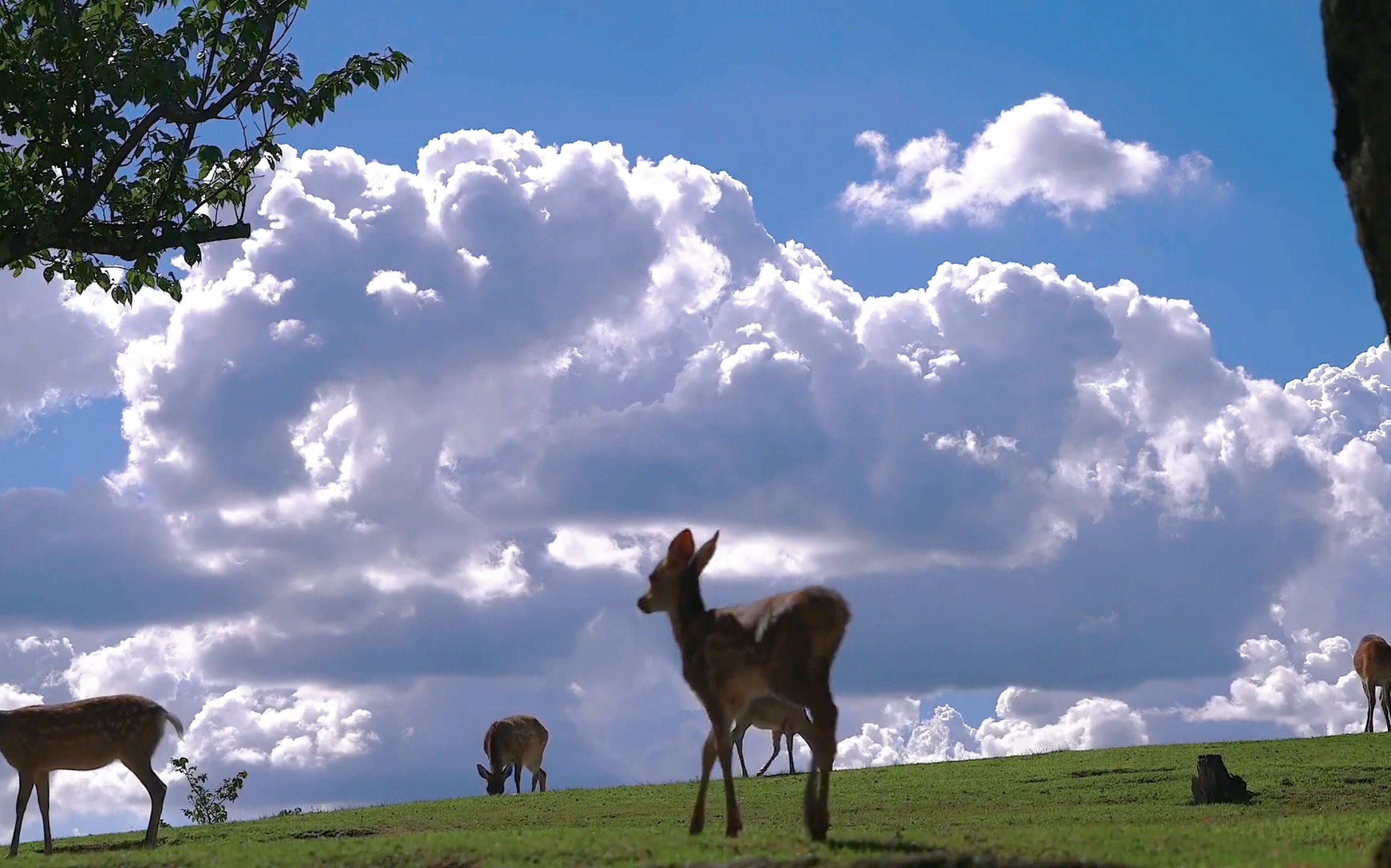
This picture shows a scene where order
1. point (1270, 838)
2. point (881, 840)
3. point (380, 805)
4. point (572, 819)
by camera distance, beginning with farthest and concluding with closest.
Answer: point (380, 805) → point (572, 819) → point (1270, 838) → point (881, 840)

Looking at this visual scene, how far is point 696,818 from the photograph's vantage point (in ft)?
47.5

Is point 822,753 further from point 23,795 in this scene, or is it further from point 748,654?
point 23,795

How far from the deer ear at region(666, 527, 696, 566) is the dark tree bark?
6.64 m

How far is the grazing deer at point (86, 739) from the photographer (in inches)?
806

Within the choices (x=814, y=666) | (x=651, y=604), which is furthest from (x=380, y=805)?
(x=814, y=666)

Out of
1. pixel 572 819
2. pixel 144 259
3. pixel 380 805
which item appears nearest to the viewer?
pixel 144 259

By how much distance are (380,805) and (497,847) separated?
1602cm

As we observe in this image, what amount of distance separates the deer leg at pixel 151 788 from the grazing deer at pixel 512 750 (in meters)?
17.9

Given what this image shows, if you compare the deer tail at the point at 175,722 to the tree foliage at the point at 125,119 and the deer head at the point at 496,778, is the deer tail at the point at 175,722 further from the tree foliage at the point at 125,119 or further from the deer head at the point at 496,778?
the deer head at the point at 496,778

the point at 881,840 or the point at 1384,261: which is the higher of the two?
the point at 1384,261

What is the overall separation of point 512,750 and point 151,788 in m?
18.5

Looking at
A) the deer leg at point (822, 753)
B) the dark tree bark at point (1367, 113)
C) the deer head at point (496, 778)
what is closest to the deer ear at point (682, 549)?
the deer leg at point (822, 753)

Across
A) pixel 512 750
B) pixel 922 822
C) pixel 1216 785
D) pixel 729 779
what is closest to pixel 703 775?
pixel 729 779

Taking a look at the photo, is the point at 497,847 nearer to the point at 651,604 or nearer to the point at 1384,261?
the point at 651,604
